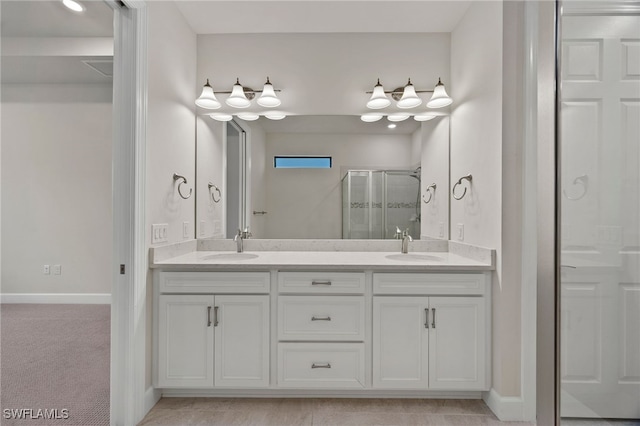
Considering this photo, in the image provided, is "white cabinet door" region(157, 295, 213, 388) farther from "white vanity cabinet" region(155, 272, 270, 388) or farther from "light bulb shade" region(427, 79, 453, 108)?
"light bulb shade" region(427, 79, 453, 108)

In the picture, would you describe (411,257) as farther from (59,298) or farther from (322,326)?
(59,298)

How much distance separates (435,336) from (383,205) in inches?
41.7

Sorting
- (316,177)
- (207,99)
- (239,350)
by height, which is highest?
(207,99)

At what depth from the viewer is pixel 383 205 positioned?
2742mm

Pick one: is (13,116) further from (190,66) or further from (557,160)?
(557,160)

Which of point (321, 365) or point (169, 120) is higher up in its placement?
point (169, 120)

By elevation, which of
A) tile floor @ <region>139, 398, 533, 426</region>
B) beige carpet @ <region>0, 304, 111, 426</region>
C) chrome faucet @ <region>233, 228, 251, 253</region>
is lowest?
tile floor @ <region>139, 398, 533, 426</region>

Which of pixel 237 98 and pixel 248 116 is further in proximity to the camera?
pixel 248 116

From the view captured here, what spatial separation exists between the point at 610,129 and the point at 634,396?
2.14 ft

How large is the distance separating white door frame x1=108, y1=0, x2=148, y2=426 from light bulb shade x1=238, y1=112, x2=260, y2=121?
36.3 inches

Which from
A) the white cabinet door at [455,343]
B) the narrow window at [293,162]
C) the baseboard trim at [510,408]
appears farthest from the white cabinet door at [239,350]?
the baseboard trim at [510,408]

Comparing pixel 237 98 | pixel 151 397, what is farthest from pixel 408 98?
pixel 151 397

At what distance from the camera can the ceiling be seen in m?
2.38

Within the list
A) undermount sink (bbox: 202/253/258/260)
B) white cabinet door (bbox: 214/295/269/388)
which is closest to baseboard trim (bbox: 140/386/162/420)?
white cabinet door (bbox: 214/295/269/388)
